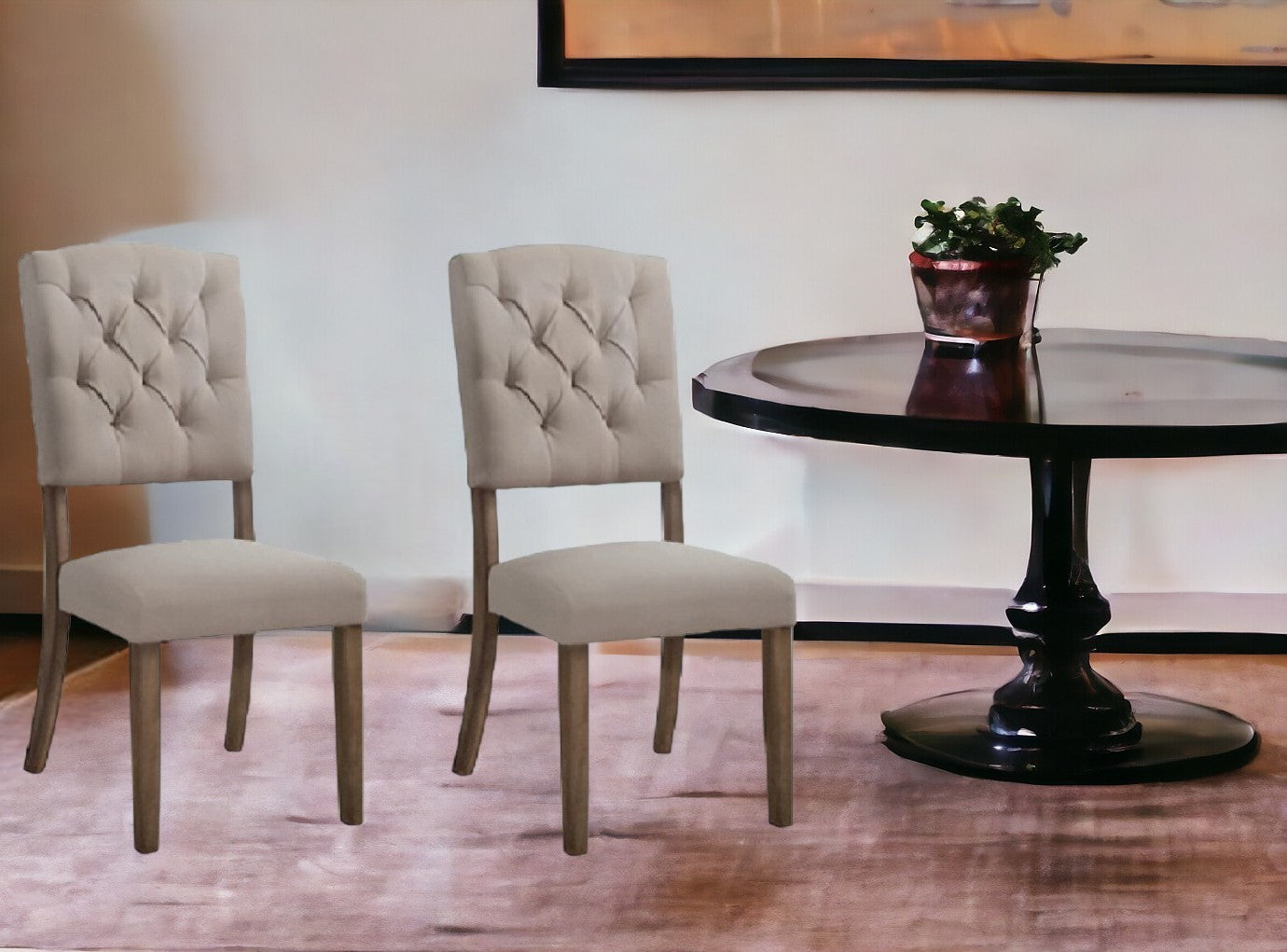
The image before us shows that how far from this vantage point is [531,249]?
2727mm

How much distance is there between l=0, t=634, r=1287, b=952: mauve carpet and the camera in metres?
2.07

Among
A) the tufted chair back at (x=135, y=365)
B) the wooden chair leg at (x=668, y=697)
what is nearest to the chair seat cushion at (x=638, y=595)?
the wooden chair leg at (x=668, y=697)

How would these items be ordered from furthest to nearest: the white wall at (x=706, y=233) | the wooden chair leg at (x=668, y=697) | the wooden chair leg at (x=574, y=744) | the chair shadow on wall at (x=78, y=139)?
the chair shadow on wall at (x=78, y=139) → the white wall at (x=706, y=233) → the wooden chair leg at (x=668, y=697) → the wooden chair leg at (x=574, y=744)

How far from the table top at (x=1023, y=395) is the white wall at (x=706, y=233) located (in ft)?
2.06

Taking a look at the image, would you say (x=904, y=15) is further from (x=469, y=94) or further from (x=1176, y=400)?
(x=1176, y=400)

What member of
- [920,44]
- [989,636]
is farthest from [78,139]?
[989,636]

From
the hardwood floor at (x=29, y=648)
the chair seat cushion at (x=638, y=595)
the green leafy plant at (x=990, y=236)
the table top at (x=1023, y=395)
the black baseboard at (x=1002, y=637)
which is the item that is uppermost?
the green leafy plant at (x=990, y=236)

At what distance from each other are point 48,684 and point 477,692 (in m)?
0.75

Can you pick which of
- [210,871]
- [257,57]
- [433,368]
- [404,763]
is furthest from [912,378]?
[257,57]

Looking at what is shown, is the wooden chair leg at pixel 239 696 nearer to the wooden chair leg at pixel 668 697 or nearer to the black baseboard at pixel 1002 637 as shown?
the wooden chair leg at pixel 668 697

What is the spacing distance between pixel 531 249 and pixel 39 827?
4.09ft

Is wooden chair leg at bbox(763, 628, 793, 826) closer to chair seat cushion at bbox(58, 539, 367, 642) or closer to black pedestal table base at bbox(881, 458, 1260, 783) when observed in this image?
black pedestal table base at bbox(881, 458, 1260, 783)

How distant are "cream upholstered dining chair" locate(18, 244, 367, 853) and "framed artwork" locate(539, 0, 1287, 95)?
1.17 m

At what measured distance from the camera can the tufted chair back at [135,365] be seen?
8.57 ft
